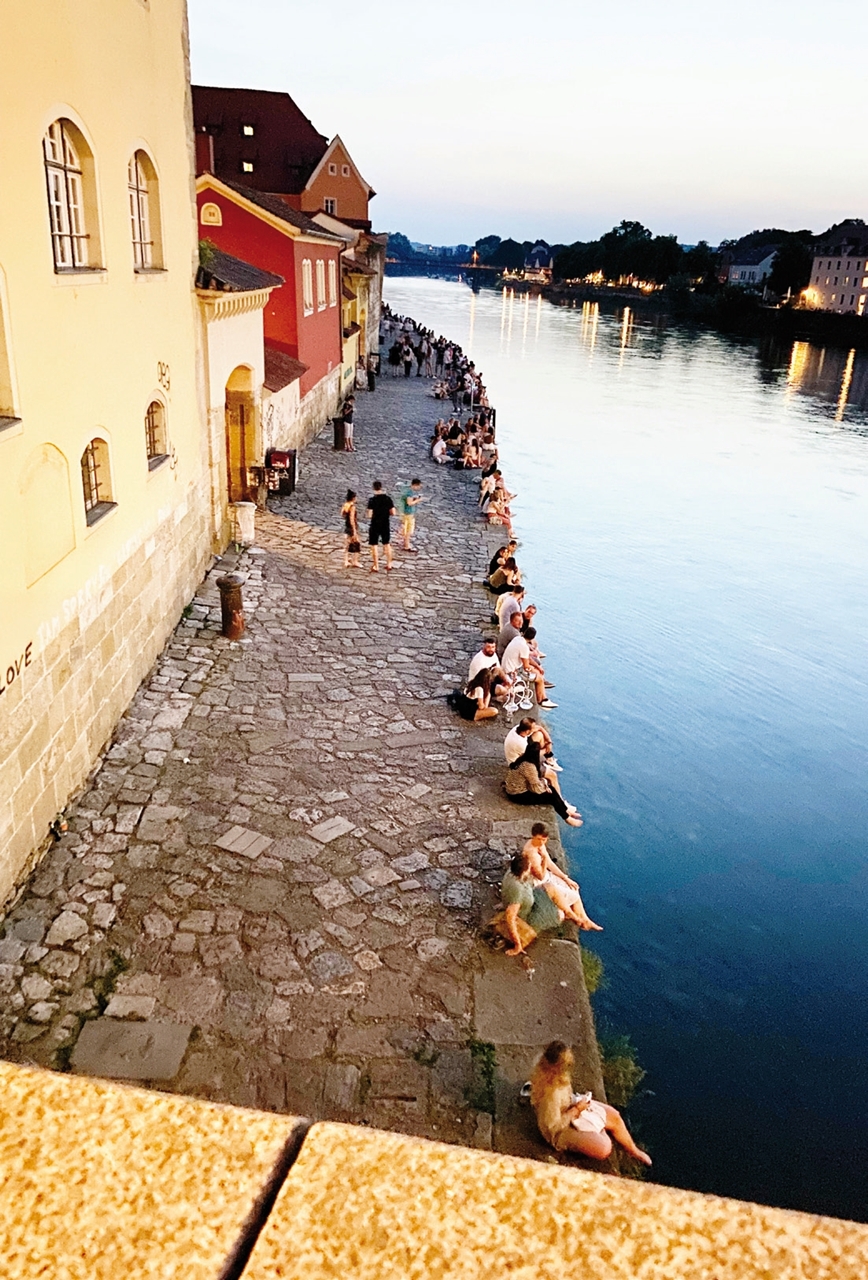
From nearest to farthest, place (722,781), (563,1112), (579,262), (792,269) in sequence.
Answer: (563,1112) → (722,781) → (792,269) → (579,262)

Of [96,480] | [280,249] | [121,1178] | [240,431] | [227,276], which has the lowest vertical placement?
[240,431]

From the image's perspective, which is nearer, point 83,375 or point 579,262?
point 83,375

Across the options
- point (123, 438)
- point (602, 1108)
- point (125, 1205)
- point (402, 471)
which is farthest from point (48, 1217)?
point (402, 471)

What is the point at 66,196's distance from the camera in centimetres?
781

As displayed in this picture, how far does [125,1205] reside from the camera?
1026 millimetres

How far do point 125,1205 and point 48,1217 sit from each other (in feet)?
0.28

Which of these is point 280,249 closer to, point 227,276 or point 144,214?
point 227,276

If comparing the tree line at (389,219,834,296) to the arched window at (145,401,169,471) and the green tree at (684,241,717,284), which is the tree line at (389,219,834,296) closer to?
the green tree at (684,241,717,284)

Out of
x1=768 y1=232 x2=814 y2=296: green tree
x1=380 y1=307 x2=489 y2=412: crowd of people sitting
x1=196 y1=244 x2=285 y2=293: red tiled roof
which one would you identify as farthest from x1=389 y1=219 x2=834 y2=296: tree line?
x1=196 y1=244 x2=285 y2=293: red tiled roof

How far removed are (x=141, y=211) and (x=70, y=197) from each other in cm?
267

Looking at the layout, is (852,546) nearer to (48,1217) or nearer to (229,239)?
(229,239)

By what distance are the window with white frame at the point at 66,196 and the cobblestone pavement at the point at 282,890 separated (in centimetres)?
464

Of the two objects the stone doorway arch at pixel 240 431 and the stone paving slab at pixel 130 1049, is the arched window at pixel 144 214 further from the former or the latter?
the stone paving slab at pixel 130 1049

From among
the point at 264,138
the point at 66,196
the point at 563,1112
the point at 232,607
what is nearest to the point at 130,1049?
the point at 563,1112
